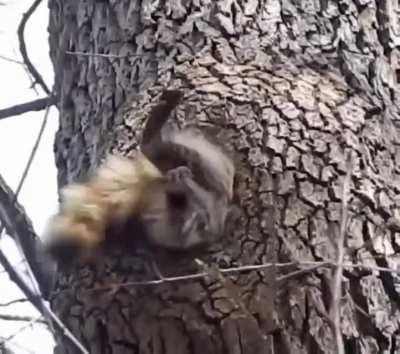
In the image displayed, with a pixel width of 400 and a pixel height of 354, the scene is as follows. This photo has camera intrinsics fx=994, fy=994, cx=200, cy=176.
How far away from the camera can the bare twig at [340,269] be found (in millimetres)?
1018

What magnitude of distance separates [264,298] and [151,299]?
0.14m

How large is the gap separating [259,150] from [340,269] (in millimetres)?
286

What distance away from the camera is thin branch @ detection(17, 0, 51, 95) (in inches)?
72.3

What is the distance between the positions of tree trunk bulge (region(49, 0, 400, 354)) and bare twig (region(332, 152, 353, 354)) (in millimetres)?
28

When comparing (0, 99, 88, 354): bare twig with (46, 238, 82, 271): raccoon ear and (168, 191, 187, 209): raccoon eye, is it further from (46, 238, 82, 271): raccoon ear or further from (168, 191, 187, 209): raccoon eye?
(168, 191, 187, 209): raccoon eye

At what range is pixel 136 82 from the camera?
4.88ft

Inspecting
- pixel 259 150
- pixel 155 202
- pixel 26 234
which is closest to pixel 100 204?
pixel 155 202

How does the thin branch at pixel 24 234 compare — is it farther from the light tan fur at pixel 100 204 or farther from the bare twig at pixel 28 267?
the light tan fur at pixel 100 204

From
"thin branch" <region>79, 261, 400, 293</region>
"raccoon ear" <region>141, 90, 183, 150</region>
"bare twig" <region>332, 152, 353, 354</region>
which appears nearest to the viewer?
"bare twig" <region>332, 152, 353, 354</region>

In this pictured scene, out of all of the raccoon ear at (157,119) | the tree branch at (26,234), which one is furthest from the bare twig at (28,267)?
the raccoon ear at (157,119)

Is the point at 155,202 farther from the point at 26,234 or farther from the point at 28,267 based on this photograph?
the point at 26,234

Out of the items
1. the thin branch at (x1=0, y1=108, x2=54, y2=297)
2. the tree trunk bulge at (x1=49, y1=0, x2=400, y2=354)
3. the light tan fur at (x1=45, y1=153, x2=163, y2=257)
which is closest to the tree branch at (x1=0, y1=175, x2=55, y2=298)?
the thin branch at (x1=0, y1=108, x2=54, y2=297)

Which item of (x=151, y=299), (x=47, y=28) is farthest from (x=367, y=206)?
(x=47, y=28)

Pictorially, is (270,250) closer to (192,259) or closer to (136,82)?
(192,259)
